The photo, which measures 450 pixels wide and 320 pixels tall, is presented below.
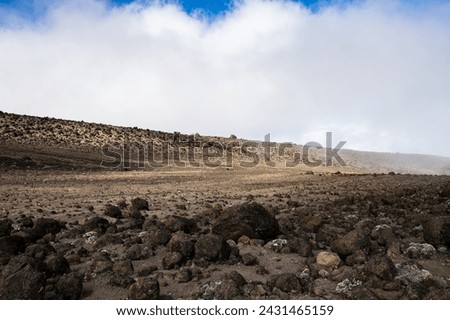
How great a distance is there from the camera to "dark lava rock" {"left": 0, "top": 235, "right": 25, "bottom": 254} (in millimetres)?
6762

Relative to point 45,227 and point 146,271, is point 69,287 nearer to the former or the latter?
point 146,271

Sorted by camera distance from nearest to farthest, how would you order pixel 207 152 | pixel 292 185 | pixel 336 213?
pixel 336 213
pixel 292 185
pixel 207 152

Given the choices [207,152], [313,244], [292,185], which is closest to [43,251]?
[313,244]

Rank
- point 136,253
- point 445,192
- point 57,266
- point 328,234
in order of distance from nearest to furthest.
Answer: point 57,266 < point 136,253 < point 328,234 < point 445,192

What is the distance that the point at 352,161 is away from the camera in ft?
160

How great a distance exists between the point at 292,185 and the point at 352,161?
33950mm

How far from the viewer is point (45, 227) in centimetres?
809

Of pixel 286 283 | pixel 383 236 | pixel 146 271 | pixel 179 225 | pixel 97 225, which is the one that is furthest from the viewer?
pixel 97 225

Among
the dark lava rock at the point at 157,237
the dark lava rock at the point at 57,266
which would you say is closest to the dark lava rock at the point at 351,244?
the dark lava rock at the point at 157,237

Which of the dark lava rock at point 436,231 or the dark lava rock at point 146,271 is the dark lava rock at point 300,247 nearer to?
the dark lava rock at point 436,231

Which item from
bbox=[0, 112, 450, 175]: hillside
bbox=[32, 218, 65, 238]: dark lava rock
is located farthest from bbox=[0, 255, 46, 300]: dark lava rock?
bbox=[0, 112, 450, 175]: hillside

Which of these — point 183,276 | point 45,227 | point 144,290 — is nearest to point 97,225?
point 45,227

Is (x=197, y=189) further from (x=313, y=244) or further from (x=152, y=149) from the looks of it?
(x=152, y=149)

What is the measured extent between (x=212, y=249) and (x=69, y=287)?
6.23ft
